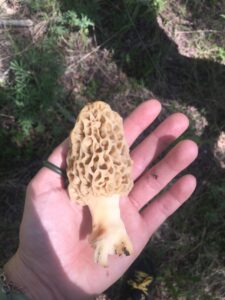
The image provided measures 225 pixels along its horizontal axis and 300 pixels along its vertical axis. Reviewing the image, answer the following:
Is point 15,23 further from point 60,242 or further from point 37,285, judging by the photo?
point 37,285

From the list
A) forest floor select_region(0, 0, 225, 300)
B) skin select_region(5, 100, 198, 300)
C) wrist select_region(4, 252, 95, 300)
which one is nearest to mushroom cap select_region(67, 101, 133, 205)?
skin select_region(5, 100, 198, 300)

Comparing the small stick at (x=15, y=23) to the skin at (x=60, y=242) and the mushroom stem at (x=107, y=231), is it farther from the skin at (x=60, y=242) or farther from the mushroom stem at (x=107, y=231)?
the mushroom stem at (x=107, y=231)

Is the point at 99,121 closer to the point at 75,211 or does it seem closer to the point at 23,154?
the point at 75,211

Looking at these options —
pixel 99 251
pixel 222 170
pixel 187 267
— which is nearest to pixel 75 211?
pixel 99 251

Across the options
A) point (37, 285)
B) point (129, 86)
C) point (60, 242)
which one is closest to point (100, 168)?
point (60, 242)

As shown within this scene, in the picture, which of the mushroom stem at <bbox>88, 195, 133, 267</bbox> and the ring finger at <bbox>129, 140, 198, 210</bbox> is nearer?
the mushroom stem at <bbox>88, 195, 133, 267</bbox>

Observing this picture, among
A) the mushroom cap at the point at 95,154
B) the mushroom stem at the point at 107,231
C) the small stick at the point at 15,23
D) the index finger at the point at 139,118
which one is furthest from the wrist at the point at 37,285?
the small stick at the point at 15,23

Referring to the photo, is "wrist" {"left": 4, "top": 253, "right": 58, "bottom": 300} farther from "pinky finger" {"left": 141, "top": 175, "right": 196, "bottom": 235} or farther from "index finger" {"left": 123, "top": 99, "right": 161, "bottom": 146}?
"index finger" {"left": 123, "top": 99, "right": 161, "bottom": 146}
